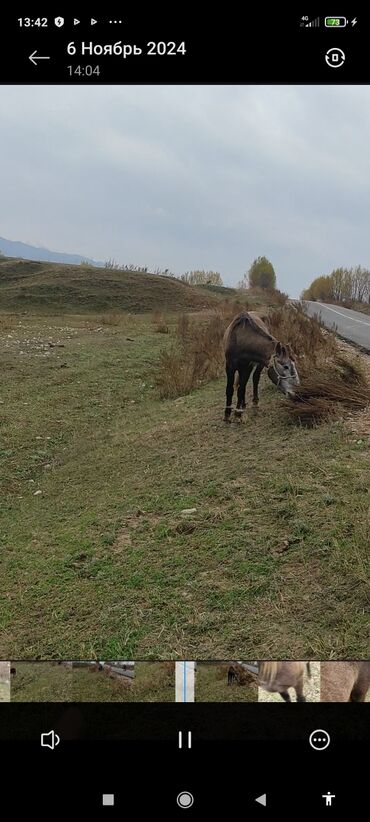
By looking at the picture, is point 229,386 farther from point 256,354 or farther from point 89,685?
point 89,685

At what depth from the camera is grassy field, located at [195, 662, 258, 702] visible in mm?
1142

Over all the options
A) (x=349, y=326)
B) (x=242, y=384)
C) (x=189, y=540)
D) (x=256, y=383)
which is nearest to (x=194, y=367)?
(x=256, y=383)

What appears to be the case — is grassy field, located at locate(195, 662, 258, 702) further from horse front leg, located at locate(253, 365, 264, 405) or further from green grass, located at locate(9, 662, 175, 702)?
horse front leg, located at locate(253, 365, 264, 405)

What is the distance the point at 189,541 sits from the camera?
367cm

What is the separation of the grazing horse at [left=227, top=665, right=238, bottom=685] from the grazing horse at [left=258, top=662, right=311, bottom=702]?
0.06 m

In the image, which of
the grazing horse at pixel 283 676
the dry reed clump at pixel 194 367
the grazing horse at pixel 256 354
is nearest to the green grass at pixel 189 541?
the grazing horse at pixel 256 354

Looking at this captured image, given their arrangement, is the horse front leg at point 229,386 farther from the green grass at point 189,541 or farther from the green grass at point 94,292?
the green grass at point 94,292
